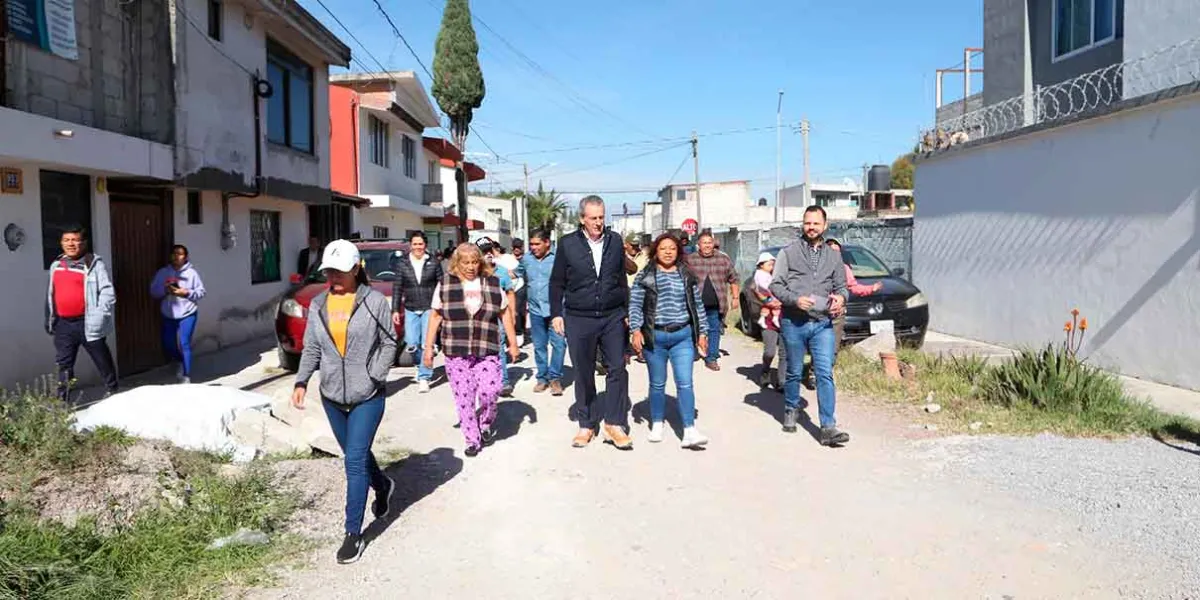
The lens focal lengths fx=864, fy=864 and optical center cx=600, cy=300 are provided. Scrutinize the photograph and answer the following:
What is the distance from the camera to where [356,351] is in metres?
4.53

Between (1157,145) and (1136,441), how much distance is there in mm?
3948

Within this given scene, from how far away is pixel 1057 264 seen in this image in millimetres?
10680

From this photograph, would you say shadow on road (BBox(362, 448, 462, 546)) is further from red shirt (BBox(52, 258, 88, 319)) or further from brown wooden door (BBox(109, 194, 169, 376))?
brown wooden door (BBox(109, 194, 169, 376))

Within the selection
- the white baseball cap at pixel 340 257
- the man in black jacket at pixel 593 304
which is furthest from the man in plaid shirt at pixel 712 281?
the white baseball cap at pixel 340 257

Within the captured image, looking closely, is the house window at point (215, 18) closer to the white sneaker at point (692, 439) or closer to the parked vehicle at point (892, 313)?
the parked vehicle at point (892, 313)

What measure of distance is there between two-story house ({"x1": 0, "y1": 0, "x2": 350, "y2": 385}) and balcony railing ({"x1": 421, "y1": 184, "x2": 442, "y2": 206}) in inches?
500

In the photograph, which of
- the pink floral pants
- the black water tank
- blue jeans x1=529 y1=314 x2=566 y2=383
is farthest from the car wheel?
the black water tank

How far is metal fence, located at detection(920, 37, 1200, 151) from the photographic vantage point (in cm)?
1018

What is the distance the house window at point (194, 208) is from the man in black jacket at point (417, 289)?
437 centimetres

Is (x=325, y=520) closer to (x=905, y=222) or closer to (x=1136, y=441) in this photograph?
(x=1136, y=441)

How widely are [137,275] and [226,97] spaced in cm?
312

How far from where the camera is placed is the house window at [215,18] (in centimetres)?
1196

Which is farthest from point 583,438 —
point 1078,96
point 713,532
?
point 1078,96

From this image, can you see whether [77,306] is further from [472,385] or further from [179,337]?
A: [472,385]
